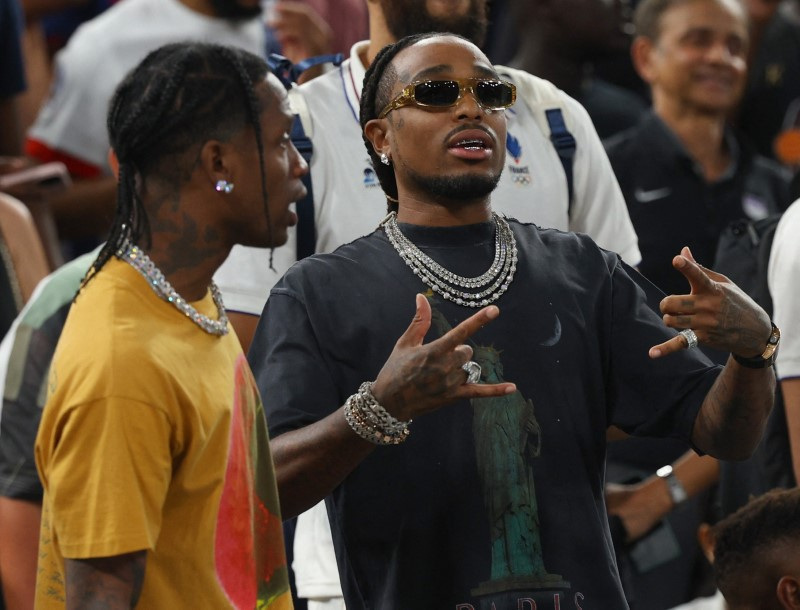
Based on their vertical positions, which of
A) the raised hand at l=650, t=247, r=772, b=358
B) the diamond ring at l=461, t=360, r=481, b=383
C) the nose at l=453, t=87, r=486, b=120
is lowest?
the diamond ring at l=461, t=360, r=481, b=383

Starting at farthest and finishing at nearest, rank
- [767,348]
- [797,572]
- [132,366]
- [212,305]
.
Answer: [797,572], [767,348], [212,305], [132,366]

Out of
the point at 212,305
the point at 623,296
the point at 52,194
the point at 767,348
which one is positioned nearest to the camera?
the point at 212,305

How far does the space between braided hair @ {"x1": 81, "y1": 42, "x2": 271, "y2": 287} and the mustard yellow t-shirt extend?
0.14 metres

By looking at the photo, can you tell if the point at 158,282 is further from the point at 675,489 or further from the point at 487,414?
the point at 675,489

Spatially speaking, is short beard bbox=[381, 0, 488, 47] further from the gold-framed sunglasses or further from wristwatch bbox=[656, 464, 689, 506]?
wristwatch bbox=[656, 464, 689, 506]

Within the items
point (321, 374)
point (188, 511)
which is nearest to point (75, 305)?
point (188, 511)

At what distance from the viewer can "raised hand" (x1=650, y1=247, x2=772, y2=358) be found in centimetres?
297

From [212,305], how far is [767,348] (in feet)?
3.49

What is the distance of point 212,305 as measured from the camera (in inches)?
115

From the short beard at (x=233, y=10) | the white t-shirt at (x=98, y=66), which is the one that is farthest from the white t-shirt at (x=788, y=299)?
the short beard at (x=233, y=10)

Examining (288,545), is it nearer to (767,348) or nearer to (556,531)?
(556,531)

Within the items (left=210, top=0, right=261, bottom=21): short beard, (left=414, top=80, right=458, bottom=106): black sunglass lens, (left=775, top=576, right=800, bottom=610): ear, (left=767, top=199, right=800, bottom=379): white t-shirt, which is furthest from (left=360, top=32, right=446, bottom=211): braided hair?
(left=210, top=0, right=261, bottom=21): short beard

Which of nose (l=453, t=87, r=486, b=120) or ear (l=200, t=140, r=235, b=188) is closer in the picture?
ear (l=200, t=140, r=235, b=188)

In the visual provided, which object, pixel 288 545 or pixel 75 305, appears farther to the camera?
pixel 288 545
